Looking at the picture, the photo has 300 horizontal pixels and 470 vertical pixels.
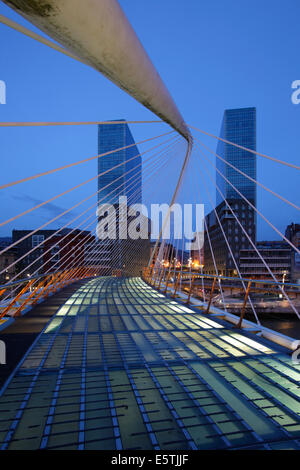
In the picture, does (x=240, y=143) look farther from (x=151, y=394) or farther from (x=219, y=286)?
(x=151, y=394)

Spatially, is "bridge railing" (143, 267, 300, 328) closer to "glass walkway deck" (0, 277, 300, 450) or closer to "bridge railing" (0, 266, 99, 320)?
"glass walkway deck" (0, 277, 300, 450)

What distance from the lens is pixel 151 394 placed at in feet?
8.47

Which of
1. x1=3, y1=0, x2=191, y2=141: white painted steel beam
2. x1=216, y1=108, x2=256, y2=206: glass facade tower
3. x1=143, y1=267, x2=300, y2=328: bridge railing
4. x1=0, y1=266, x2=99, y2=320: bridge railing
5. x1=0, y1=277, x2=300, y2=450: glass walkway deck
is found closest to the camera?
x1=3, y1=0, x2=191, y2=141: white painted steel beam

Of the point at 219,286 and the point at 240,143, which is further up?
the point at 240,143

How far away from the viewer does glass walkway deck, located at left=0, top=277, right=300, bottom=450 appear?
6.51ft

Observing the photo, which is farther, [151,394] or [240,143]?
[240,143]

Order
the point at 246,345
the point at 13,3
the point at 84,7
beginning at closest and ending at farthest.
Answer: the point at 13,3 → the point at 84,7 → the point at 246,345

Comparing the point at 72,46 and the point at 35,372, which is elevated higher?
the point at 72,46

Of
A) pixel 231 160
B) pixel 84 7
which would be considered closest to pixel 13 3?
pixel 84 7

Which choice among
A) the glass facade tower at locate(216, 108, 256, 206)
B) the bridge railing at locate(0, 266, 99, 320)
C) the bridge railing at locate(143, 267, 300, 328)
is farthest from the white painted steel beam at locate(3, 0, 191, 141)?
the glass facade tower at locate(216, 108, 256, 206)

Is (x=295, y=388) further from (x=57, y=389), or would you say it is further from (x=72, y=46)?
(x=72, y=46)

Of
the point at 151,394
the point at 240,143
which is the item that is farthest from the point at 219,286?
the point at 240,143
